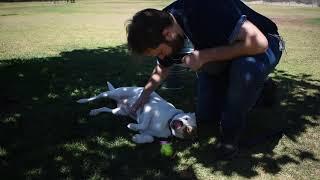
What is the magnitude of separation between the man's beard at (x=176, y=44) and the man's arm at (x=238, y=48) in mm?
211

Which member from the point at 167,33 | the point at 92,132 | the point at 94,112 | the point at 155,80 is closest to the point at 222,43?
the point at 167,33

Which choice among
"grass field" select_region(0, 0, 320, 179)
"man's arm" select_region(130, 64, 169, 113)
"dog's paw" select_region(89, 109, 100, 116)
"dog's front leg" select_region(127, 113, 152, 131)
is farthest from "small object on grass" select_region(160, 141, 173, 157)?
"dog's paw" select_region(89, 109, 100, 116)

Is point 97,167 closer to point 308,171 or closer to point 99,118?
point 99,118

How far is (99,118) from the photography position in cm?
647

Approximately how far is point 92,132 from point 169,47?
6.56 ft

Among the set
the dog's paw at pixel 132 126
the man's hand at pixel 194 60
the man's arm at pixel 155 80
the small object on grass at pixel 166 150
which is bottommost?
the small object on grass at pixel 166 150

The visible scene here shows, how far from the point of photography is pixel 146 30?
14.4 feet

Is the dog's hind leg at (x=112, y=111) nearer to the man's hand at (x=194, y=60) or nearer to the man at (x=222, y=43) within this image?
the man at (x=222, y=43)

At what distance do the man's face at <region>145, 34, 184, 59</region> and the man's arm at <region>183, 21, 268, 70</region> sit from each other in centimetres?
22

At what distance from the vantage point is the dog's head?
5406mm

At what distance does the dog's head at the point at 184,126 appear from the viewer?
5.41m

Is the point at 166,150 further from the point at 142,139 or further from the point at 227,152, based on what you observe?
the point at 227,152

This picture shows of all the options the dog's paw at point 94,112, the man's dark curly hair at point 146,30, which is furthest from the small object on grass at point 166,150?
the dog's paw at point 94,112

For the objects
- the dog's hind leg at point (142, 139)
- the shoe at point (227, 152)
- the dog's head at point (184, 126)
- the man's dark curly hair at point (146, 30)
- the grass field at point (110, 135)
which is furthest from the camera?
the dog's hind leg at point (142, 139)
